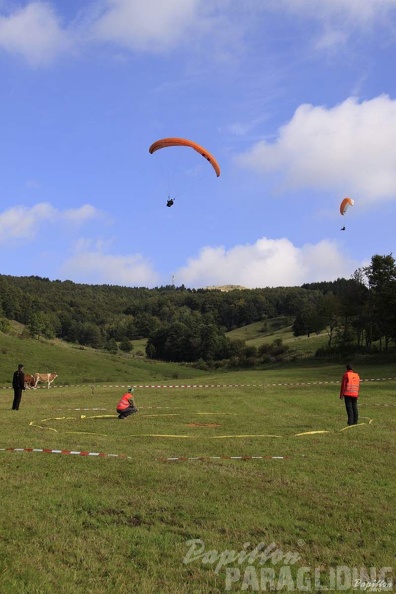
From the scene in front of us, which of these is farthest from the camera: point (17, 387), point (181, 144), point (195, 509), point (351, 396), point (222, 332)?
point (222, 332)

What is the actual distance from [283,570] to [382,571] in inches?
48.3

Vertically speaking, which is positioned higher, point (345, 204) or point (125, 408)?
point (345, 204)

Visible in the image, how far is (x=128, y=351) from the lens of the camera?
151000 mm

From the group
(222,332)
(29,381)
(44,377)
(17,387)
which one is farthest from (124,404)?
(222,332)

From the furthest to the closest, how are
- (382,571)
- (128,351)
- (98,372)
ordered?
(128,351) < (98,372) < (382,571)

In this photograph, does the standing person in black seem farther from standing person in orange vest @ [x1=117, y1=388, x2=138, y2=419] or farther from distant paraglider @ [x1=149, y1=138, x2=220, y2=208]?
distant paraglider @ [x1=149, y1=138, x2=220, y2=208]

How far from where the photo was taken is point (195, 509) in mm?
8766

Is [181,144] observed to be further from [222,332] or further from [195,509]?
[222,332]

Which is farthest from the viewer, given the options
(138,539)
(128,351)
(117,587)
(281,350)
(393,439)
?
(128,351)

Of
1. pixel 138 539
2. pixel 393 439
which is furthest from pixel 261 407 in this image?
pixel 138 539

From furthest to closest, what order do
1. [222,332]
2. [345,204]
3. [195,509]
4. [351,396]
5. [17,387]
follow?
[222,332], [345,204], [17,387], [351,396], [195,509]

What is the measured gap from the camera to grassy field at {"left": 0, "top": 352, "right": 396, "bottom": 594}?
641 cm

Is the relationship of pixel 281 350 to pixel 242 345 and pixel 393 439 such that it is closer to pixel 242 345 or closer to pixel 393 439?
pixel 242 345

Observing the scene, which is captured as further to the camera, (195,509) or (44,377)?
(44,377)
